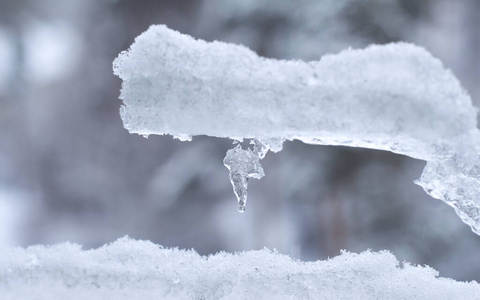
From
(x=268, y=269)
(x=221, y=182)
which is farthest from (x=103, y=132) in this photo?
(x=268, y=269)

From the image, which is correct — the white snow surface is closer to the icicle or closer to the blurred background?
the icicle

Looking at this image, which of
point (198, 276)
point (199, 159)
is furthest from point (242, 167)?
point (199, 159)

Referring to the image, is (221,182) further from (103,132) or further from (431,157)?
(431,157)

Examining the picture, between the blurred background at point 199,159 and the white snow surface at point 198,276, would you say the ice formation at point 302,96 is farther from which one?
the blurred background at point 199,159

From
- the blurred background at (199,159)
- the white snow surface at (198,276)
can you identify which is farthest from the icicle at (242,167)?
the blurred background at (199,159)

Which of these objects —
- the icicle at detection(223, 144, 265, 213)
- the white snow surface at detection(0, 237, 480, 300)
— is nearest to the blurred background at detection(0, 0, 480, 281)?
the icicle at detection(223, 144, 265, 213)

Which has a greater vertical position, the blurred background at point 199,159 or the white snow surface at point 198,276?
the blurred background at point 199,159
